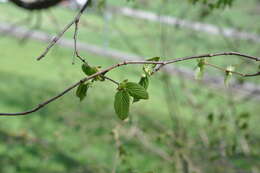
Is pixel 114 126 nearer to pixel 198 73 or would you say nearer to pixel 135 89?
pixel 198 73

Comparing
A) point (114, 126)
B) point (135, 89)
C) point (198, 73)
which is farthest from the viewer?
point (114, 126)

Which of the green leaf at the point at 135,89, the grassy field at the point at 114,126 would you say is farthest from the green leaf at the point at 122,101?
the grassy field at the point at 114,126

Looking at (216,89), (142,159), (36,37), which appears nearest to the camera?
(142,159)

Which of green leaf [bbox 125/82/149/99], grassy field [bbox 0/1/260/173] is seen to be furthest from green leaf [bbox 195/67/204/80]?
grassy field [bbox 0/1/260/173]

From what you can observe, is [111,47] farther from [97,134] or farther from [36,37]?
[97,134]

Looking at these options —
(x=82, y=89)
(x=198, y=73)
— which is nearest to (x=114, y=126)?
(x=198, y=73)

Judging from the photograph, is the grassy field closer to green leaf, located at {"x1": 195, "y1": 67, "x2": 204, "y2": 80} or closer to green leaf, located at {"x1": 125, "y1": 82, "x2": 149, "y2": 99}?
green leaf, located at {"x1": 195, "y1": 67, "x2": 204, "y2": 80}

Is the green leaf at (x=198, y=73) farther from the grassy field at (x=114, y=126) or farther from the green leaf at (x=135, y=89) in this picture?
the grassy field at (x=114, y=126)

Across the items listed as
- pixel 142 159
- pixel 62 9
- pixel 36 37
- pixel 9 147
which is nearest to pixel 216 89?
pixel 142 159
